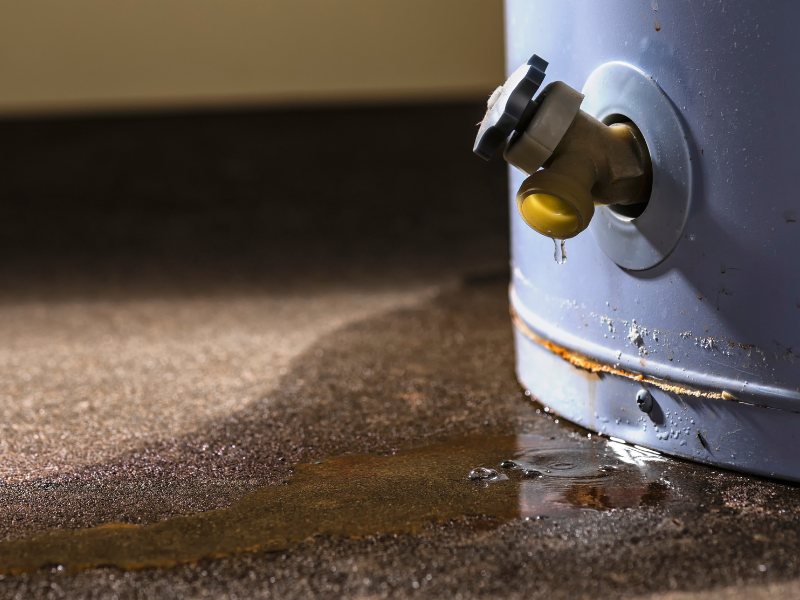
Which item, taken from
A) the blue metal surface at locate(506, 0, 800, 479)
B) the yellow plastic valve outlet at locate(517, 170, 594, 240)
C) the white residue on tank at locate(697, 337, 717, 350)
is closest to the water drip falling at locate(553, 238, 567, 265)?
the blue metal surface at locate(506, 0, 800, 479)

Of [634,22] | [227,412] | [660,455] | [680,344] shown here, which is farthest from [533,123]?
[227,412]

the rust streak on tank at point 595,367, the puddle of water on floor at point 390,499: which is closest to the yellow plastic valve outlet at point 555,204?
the rust streak on tank at point 595,367

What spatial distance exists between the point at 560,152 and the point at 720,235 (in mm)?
259

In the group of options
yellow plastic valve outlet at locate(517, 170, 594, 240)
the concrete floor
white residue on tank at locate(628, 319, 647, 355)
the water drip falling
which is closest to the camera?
the concrete floor

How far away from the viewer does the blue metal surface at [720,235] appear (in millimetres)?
1131

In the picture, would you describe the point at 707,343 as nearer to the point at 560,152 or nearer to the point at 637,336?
the point at 637,336

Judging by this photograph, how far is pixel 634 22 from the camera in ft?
4.07

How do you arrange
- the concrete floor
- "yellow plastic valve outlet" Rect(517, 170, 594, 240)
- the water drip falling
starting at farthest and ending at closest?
the water drip falling < "yellow plastic valve outlet" Rect(517, 170, 594, 240) < the concrete floor

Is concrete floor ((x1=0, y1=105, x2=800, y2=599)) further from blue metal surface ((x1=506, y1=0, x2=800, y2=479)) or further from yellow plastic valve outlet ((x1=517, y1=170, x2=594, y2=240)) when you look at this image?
yellow plastic valve outlet ((x1=517, y1=170, x2=594, y2=240))

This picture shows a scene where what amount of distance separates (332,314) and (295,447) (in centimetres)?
91

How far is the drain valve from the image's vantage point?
3.93ft

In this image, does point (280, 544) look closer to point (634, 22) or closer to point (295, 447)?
point (295, 447)

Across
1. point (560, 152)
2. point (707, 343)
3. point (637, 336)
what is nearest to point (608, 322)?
point (637, 336)

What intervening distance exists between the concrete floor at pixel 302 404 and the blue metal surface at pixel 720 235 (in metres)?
0.13
